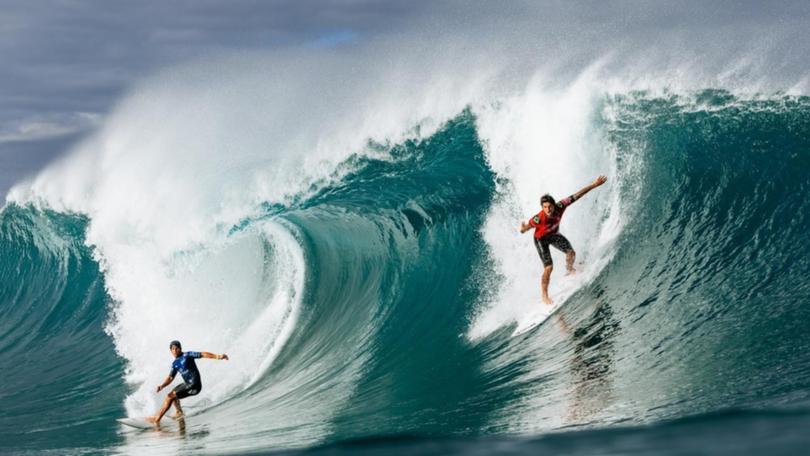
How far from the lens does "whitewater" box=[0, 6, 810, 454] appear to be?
675 centimetres

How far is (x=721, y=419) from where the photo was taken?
512 centimetres

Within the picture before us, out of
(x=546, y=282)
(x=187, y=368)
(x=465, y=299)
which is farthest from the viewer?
(x=465, y=299)

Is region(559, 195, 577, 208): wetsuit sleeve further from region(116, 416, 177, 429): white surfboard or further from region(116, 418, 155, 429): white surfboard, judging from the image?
region(116, 418, 155, 429): white surfboard

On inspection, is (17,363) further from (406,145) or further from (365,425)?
(365,425)

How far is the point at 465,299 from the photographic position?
11.1 metres

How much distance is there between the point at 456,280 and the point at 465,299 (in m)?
0.64

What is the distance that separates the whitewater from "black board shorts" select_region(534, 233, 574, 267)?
406mm

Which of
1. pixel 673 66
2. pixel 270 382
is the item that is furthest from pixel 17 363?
pixel 673 66

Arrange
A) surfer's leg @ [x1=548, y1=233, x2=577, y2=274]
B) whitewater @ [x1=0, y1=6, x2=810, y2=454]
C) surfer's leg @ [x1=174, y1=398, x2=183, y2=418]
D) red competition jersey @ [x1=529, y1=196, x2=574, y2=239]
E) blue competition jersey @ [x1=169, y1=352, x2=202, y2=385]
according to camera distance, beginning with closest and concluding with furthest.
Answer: whitewater @ [x1=0, y1=6, x2=810, y2=454], red competition jersey @ [x1=529, y1=196, x2=574, y2=239], surfer's leg @ [x1=548, y1=233, x2=577, y2=274], surfer's leg @ [x1=174, y1=398, x2=183, y2=418], blue competition jersey @ [x1=169, y1=352, x2=202, y2=385]

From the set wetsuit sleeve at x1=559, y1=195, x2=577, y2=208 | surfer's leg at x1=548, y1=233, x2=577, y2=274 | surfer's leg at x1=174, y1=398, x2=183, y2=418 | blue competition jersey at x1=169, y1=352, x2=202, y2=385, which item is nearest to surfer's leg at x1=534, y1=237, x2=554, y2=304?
surfer's leg at x1=548, y1=233, x2=577, y2=274

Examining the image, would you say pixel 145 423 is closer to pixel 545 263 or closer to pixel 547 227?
pixel 545 263

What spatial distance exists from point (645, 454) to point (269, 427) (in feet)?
14.7

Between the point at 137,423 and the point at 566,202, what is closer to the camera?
the point at 566,202

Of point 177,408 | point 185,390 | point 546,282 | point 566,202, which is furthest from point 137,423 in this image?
point 566,202
